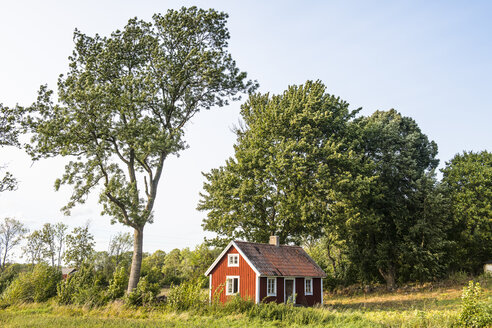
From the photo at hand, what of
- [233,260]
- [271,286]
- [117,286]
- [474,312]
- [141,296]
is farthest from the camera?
[233,260]

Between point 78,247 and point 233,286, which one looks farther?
point 78,247

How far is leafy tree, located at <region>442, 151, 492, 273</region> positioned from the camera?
3200cm

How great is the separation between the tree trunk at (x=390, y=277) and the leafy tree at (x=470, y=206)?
5919mm

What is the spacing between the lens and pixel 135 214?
21844 millimetres

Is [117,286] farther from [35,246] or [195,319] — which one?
[35,246]

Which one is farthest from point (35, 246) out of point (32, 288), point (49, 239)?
point (32, 288)

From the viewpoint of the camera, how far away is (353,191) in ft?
89.1

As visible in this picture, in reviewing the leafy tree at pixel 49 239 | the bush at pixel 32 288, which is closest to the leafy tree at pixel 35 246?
the leafy tree at pixel 49 239

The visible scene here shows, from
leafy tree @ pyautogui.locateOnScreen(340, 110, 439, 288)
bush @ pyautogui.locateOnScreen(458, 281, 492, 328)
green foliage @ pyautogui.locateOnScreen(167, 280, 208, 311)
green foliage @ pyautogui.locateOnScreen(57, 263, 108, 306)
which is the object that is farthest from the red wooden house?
bush @ pyautogui.locateOnScreen(458, 281, 492, 328)

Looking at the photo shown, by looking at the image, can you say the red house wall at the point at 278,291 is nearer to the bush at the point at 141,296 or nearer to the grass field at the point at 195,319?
the bush at the point at 141,296

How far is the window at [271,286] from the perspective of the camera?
2389 centimetres

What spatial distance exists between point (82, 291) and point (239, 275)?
9867 mm

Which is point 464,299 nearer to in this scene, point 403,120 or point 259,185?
point 259,185

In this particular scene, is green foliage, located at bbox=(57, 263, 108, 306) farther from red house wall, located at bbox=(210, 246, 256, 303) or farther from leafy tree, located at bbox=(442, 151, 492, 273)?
leafy tree, located at bbox=(442, 151, 492, 273)
